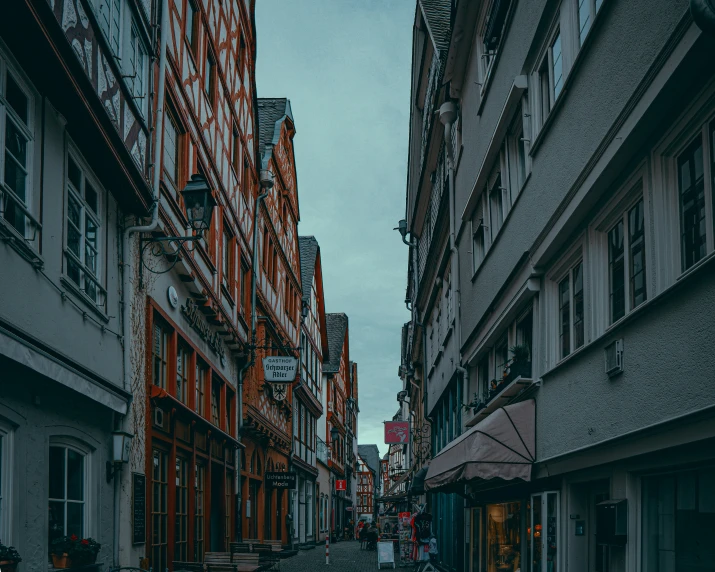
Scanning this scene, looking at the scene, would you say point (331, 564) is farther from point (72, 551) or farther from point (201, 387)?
point (72, 551)

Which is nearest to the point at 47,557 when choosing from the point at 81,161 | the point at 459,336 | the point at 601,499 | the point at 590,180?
the point at 81,161

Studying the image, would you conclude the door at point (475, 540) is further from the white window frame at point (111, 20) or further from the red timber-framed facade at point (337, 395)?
the red timber-framed facade at point (337, 395)

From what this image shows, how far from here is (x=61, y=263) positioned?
881 cm

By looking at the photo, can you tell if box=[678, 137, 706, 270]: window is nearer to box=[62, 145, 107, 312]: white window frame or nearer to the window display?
box=[62, 145, 107, 312]: white window frame

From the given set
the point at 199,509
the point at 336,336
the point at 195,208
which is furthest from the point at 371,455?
the point at 195,208

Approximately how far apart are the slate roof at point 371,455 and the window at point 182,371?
103976 mm

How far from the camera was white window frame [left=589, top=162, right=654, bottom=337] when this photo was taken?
21.8ft

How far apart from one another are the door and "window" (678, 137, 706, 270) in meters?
10.1

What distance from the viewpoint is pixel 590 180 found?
24.8 feet

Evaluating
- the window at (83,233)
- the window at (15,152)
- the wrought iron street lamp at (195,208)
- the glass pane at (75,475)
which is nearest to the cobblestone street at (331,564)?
the wrought iron street lamp at (195,208)

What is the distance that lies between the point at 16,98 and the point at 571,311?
5.44 metres

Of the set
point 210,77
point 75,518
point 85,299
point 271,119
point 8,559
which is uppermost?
point 271,119

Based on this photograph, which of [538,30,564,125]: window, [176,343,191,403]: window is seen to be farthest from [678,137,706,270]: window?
[176,343,191,403]: window

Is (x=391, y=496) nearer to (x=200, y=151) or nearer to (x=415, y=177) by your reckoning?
(x=415, y=177)
